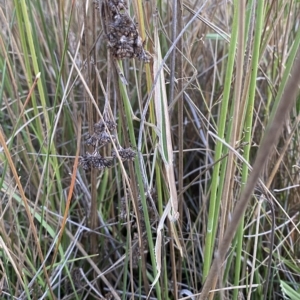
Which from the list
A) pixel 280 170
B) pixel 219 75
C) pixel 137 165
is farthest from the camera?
pixel 219 75

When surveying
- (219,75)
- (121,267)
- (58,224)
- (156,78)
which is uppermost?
(156,78)

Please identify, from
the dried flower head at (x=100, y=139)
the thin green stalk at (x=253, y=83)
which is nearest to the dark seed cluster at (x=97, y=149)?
the dried flower head at (x=100, y=139)

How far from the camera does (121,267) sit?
29.2 inches

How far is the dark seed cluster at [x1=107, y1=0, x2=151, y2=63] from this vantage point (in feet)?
1.24

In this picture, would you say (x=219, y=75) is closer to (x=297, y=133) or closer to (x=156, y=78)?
(x=297, y=133)

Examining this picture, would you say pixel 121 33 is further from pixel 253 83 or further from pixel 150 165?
pixel 150 165

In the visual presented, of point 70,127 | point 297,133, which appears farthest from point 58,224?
point 297,133

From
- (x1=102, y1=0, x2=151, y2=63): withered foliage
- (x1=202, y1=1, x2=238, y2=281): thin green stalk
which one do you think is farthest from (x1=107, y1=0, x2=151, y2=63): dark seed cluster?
(x1=202, y1=1, x2=238, y2=281): thin green stalk

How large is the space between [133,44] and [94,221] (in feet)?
1.27

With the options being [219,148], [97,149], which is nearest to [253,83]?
[219,148]

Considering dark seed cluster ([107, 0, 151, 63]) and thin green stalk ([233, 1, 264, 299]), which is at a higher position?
dark seed cluster ([107, 0, 151, 63])

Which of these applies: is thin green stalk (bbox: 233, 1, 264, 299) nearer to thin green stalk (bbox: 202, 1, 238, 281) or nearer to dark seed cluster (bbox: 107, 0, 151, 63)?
thin green stalk (bbox: 202, 1, 238, 281)

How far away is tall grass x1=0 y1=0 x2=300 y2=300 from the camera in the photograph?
47 cm

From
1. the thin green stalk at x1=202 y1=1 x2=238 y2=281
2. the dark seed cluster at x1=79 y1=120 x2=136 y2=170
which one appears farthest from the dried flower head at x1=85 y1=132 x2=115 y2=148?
the thin green stalk at x1=202 y1=1 x2=238 y2=281
